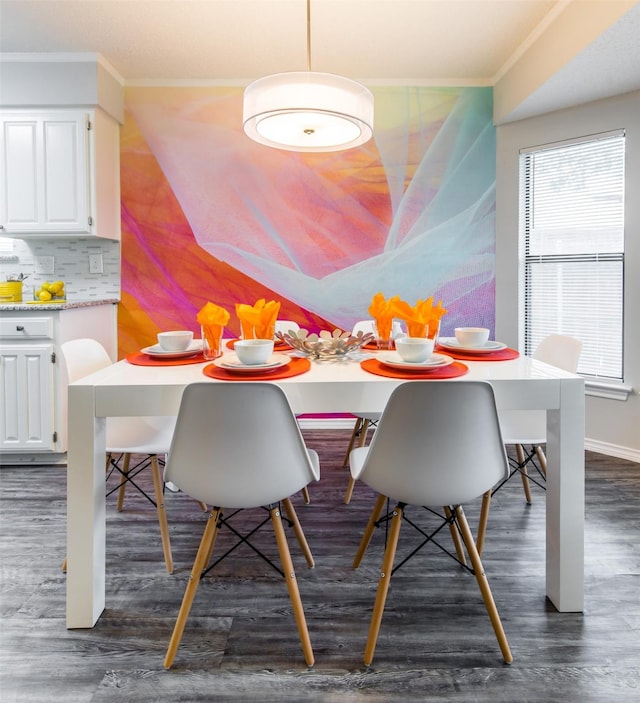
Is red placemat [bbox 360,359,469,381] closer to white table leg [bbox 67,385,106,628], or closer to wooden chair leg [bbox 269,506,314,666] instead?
wooden chair leg [bbox 269,506,314,666]

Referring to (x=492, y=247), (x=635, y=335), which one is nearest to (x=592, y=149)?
(x=492, y=247)

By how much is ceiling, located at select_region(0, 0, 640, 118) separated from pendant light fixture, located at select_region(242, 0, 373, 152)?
1157mm

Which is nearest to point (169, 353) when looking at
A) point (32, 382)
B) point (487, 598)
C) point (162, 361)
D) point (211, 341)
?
point (162, 361)

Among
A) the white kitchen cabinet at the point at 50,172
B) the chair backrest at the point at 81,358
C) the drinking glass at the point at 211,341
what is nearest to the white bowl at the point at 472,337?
the drinking glass at the point at 211,341

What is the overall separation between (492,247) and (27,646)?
11.3ft

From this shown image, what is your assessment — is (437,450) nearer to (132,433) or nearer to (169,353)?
(169,353)

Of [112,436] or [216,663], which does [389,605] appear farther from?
[112,436]

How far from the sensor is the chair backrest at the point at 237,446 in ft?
3.90

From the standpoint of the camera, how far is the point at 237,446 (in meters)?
1.23

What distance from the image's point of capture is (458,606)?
5.05 feet

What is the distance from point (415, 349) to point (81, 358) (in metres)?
1.30

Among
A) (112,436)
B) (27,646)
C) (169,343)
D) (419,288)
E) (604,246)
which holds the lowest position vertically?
(27,646)

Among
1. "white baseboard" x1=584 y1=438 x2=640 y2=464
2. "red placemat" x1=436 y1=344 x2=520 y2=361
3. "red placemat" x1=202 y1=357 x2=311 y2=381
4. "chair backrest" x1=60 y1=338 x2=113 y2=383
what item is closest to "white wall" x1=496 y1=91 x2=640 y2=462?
"white baseboard" x1=584 y1=438 x2=640 y2=464

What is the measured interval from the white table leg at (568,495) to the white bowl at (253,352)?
93 cm
